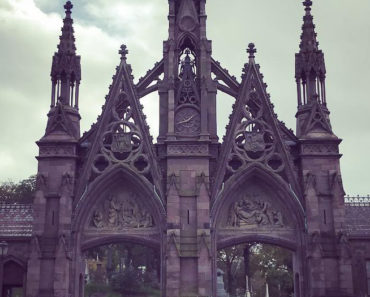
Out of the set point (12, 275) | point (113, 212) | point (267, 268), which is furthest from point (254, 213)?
point (267, 268)

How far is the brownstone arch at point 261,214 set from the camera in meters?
28.6

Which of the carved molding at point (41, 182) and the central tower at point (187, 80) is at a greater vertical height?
the central tower at point (187, 80)

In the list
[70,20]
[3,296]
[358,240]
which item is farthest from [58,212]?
[358,240]

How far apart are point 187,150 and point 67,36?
1002cm

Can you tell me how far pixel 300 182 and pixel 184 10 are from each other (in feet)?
38.5

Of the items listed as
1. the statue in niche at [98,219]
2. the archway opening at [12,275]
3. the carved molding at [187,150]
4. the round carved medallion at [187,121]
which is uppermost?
the round carved medallion at [187,121]

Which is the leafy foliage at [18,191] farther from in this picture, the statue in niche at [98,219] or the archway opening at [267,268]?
the statue in niche at [98,219]

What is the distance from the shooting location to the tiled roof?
30125mm

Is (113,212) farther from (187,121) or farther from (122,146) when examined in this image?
(187,121)

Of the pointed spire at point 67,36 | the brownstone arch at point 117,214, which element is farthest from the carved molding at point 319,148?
the pointed spire at point 67,36

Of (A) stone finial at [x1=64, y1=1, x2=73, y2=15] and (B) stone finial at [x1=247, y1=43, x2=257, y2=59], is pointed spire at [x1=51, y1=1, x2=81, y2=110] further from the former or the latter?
(B) stone finial at [x1=247, y1=43, x2=257, y2=59]

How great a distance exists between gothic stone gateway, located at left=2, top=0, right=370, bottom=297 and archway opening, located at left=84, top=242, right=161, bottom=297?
1496 cm

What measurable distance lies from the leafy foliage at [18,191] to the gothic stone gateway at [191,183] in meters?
36.5

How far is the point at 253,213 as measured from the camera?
2933cm
